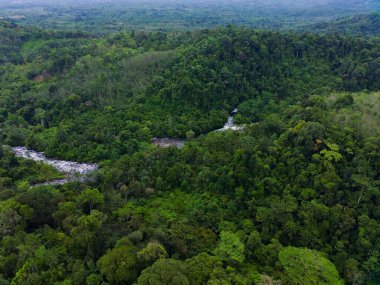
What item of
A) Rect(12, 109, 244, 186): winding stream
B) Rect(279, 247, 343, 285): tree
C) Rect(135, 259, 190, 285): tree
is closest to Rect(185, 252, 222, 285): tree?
Rect(135, 259, 190, 285): tree

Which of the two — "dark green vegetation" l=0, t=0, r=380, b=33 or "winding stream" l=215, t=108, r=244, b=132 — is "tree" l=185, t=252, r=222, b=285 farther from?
"dark green vegetation" l=0, t=0, r=380, b=33

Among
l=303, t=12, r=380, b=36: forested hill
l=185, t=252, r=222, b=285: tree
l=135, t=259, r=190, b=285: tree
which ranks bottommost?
l=185, t=252, r=222, b=285: tree

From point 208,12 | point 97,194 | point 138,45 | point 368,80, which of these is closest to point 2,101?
point 138,45

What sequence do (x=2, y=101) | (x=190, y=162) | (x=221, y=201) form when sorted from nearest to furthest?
1. (x=221, y=201)
2. (x=190, y=162)
3. (x=2, y=101)

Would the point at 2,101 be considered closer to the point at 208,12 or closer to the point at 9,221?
the point at 9,221

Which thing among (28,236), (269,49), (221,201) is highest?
(269,49)

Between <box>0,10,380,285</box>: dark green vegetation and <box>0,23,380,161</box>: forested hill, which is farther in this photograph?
<box>0,23,380,161</box>: forested hill

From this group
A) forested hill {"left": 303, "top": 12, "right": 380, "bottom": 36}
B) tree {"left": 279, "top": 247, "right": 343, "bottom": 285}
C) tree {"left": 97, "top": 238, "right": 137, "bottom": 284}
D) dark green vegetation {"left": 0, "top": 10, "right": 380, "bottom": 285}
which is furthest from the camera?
forested hill {"left": 303, "top": 12, "right": 380, "bottom": 36}
